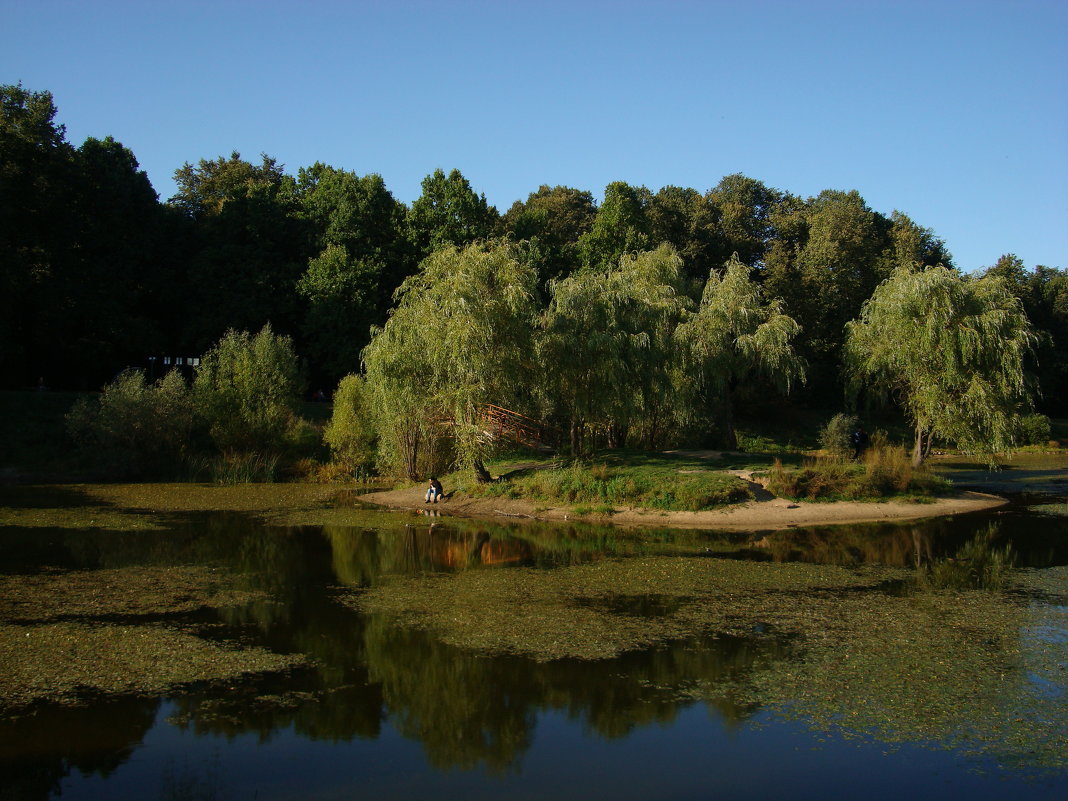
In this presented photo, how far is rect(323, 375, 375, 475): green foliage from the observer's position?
34.9 meters

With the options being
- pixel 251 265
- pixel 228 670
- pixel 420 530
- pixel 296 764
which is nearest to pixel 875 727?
pixel 296 764

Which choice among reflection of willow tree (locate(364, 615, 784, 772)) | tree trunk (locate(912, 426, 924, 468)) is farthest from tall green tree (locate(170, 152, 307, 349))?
reflection of willow tree (locate(364, 615, 784, 772))

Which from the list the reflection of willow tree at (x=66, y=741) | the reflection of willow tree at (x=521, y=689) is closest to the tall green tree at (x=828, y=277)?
the reflection of willow tree at (x=521, y=689)

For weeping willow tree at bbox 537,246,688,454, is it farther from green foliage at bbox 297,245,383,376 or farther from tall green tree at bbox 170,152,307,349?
tall green tree at bbox 170,152,307,349

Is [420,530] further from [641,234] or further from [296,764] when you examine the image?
[641,234]

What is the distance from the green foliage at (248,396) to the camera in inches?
1377

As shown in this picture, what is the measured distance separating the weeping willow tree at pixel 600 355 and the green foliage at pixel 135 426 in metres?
15.8

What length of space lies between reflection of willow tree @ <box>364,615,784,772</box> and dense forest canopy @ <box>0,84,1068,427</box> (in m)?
15.4

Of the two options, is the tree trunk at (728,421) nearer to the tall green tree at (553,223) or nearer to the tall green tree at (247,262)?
the tall green tree at (553,223)

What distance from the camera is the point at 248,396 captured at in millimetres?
35188

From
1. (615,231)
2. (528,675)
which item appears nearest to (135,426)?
(528,675)

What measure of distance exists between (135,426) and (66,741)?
2667cm

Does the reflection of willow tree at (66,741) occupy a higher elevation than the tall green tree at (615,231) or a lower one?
lower

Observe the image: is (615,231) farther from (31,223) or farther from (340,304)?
(31,223)
